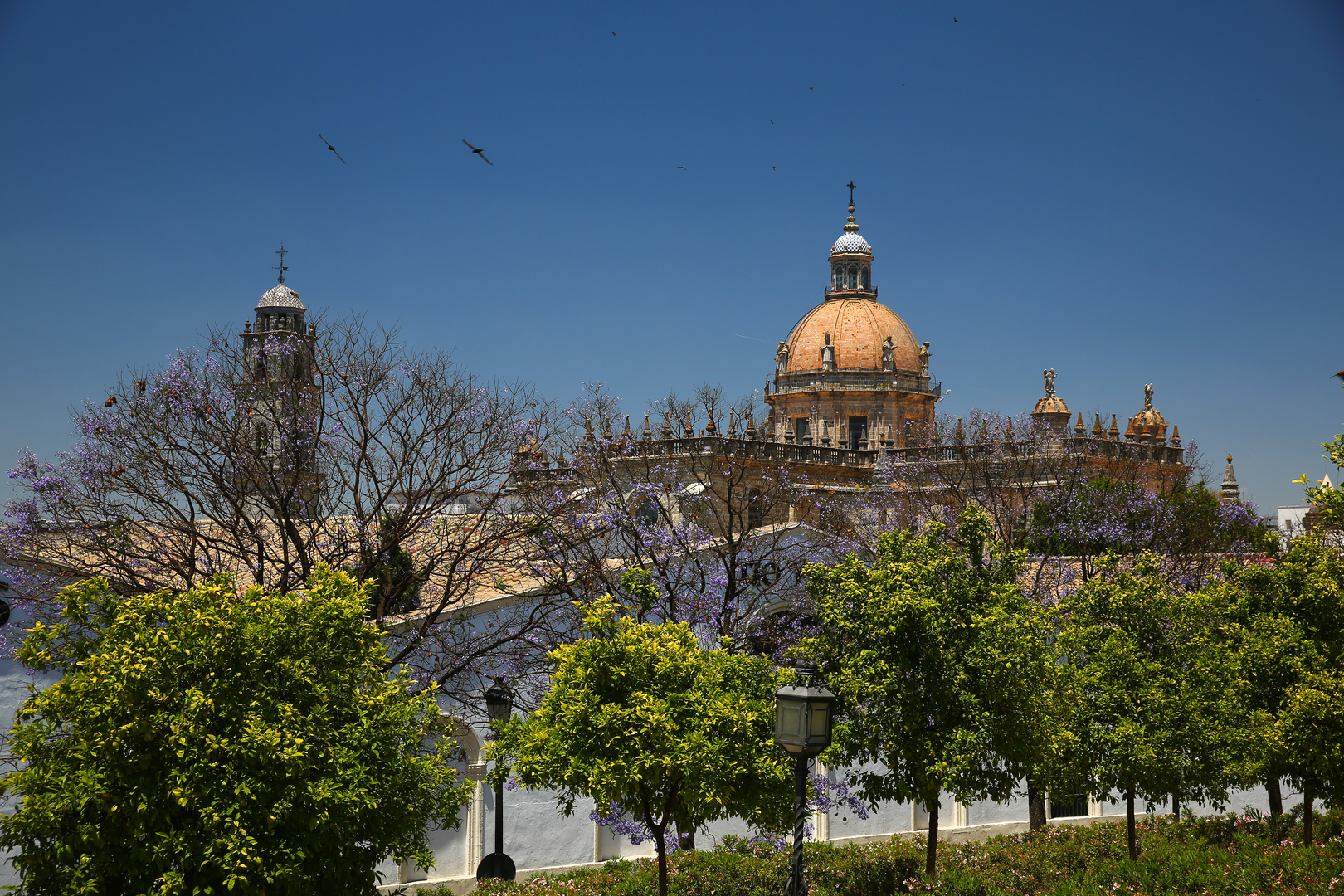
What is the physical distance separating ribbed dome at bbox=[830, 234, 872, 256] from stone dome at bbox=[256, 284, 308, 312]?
3494 centimetres

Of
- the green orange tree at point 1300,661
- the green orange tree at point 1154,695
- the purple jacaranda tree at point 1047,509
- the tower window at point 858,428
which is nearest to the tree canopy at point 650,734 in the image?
the green orange tree at point 1154,695

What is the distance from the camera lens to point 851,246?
77125 millimetres

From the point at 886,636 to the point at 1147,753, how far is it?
16.6 feet

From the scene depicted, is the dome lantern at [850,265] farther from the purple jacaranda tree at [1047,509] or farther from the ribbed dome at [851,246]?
the purple jacaranda tree at [1047,509]

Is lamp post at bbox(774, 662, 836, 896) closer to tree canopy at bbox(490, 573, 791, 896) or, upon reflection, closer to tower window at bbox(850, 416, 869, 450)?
tree canopy at bbox(490, 573, 791, 896)

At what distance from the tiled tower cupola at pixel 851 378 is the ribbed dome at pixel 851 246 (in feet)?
11.6

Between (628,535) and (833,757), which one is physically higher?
(628,535)

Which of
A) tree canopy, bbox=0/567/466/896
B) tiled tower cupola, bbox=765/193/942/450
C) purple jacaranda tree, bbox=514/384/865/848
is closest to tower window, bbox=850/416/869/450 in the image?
tiled tower cupola, bbox=765/193/942/450

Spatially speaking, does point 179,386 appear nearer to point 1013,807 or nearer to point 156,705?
point 156,705

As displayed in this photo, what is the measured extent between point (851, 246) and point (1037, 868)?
62.8 meters

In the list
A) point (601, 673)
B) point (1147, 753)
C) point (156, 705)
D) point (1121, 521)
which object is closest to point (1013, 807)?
point (1121, 521)

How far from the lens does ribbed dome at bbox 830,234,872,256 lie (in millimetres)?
77000

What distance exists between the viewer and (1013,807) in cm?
Result: 2852

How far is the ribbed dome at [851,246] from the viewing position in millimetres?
77000
